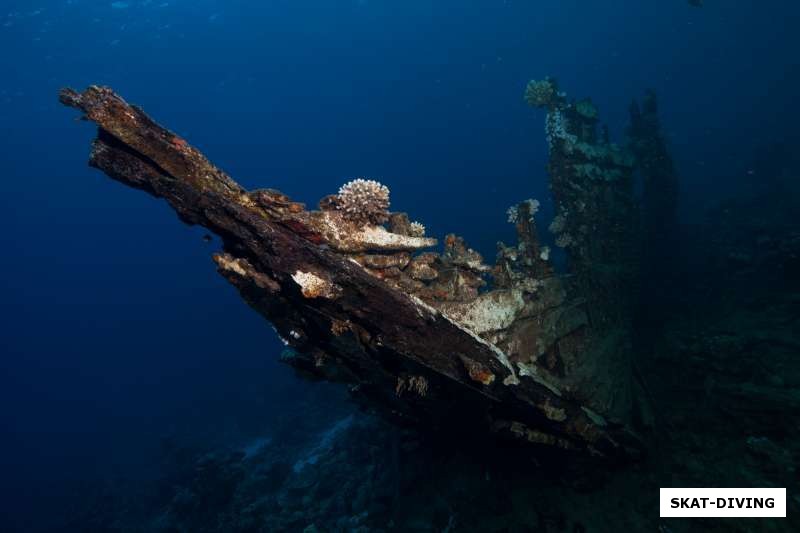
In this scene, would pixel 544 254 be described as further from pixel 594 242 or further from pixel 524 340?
pixel 594 242

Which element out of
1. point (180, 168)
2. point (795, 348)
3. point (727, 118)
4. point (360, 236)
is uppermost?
point (727, 118)

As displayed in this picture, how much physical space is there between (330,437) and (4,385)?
345 ft

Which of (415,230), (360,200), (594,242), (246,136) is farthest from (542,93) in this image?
(246,136)

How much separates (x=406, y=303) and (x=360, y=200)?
161 centimetres

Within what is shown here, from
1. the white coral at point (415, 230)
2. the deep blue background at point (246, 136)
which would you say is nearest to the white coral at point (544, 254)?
the white coral at point (415, 230)

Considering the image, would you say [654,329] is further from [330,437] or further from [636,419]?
[330,437]

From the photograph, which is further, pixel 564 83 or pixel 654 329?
pixel 564 83

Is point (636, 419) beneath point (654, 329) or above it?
beneath

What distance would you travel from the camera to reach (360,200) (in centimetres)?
532

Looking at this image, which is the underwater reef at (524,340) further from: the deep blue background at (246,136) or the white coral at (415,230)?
the deep blue background at (246,136)

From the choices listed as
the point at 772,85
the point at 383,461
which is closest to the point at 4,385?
the point at 383,461

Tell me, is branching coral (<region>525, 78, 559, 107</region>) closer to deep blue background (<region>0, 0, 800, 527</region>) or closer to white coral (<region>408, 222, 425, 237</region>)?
white coral (<region>408, 222, 425, 237</region>)

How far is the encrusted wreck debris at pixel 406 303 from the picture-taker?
3.95m

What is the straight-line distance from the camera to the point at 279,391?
1199 inches
